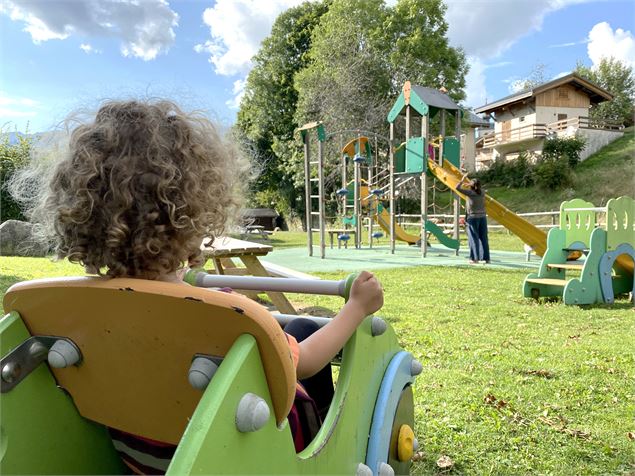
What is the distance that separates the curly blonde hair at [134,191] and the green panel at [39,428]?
286 mm

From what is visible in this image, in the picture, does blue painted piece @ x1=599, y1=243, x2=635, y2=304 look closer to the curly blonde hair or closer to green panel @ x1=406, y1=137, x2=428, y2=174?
the curly blonde hair

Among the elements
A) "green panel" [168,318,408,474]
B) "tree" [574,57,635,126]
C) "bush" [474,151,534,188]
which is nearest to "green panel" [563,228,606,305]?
"green panel" [168,318,408,474]

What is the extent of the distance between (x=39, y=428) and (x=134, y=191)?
0.67m

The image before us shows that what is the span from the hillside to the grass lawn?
19.4 meters

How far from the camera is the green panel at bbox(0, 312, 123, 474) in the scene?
1180mm

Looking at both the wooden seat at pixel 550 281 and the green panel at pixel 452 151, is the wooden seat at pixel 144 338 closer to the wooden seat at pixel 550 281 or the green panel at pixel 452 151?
the wooden seat at pixel 550 281

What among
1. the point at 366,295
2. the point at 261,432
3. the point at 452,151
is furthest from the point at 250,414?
the point at 452,151

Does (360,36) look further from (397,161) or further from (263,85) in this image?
(397,161)

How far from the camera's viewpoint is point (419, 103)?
11.0 m

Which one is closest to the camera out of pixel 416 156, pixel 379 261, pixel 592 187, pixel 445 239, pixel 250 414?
pixel 250 414

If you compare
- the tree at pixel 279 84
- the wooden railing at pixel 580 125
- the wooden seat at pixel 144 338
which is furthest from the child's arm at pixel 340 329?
the wooden railing at pixel 580 125

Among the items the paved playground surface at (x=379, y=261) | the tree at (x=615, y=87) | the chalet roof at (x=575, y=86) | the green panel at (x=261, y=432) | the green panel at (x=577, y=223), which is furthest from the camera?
the tree at (x=615, y=87)

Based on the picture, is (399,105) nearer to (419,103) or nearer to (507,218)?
(419,103)

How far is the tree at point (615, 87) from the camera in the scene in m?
35.1
